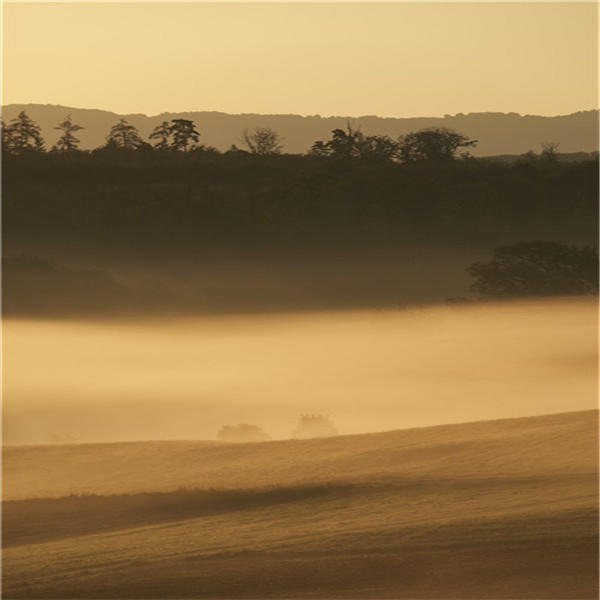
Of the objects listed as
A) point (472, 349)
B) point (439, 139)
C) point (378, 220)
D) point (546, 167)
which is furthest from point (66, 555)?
point (378, 220)

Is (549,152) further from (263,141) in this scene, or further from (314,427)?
(314,427)

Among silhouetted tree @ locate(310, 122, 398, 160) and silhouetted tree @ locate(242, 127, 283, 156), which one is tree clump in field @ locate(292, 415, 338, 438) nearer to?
silhouetted tree @ locate(242, 127, 283, 156)

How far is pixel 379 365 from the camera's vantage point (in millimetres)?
40500

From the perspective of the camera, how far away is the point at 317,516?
9992mm

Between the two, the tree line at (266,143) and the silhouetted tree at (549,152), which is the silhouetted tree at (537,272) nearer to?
the silhouetted tree at (549,152)

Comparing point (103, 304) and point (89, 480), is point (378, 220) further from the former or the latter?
point (89, 480)

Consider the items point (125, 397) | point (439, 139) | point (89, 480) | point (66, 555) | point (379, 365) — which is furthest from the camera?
point (439, 139)

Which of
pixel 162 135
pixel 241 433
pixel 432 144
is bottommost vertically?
pixel 241 433

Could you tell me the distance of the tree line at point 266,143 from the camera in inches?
1929

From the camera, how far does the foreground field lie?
8266mm

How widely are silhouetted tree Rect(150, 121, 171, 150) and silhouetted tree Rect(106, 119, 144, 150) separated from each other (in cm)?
79

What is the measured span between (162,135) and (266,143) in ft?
13.9

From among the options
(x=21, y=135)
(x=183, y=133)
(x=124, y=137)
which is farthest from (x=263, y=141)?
(x=21, y=135)

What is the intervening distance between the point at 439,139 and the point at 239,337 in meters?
10.7
